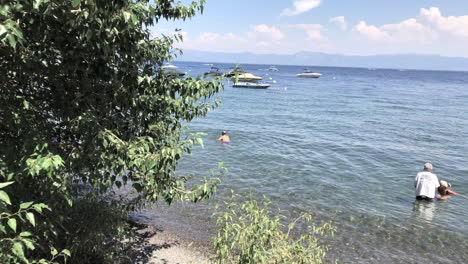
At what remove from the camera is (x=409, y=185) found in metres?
17.4

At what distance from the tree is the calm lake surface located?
23.7ft

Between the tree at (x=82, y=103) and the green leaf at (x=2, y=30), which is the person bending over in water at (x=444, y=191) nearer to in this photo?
the tree at (x=82, y=103)

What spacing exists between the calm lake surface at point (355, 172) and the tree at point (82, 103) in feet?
23.7

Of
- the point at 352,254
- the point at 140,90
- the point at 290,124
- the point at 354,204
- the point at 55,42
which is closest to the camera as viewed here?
the point at 55,42

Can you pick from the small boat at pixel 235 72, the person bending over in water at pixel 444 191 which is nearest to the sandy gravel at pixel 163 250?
the small boat at pixel 235 72

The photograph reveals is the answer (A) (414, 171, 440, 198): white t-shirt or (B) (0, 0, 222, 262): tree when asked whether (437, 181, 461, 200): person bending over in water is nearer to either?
(A) (414, 171, 440, 198): white t-shirt

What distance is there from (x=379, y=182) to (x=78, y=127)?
56.2 ft

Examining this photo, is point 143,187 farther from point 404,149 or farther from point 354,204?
point 404,149

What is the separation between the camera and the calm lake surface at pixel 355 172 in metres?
11.2

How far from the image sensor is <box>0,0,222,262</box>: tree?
3479 millimetres

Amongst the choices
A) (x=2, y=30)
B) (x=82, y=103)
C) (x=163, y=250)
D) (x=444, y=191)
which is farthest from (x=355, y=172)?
(x=2, y=30)

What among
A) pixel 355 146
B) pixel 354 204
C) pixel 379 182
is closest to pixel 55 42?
pixel 354 204

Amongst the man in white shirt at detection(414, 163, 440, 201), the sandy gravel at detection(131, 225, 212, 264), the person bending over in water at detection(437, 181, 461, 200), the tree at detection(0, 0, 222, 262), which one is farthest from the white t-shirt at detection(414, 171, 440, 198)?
the tree at detection(0, 0, 222, 262)

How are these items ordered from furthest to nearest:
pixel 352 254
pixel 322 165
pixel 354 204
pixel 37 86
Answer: pixel 322 165 → pixel 354 204 → pixel 352 254 → pixel 37 86
